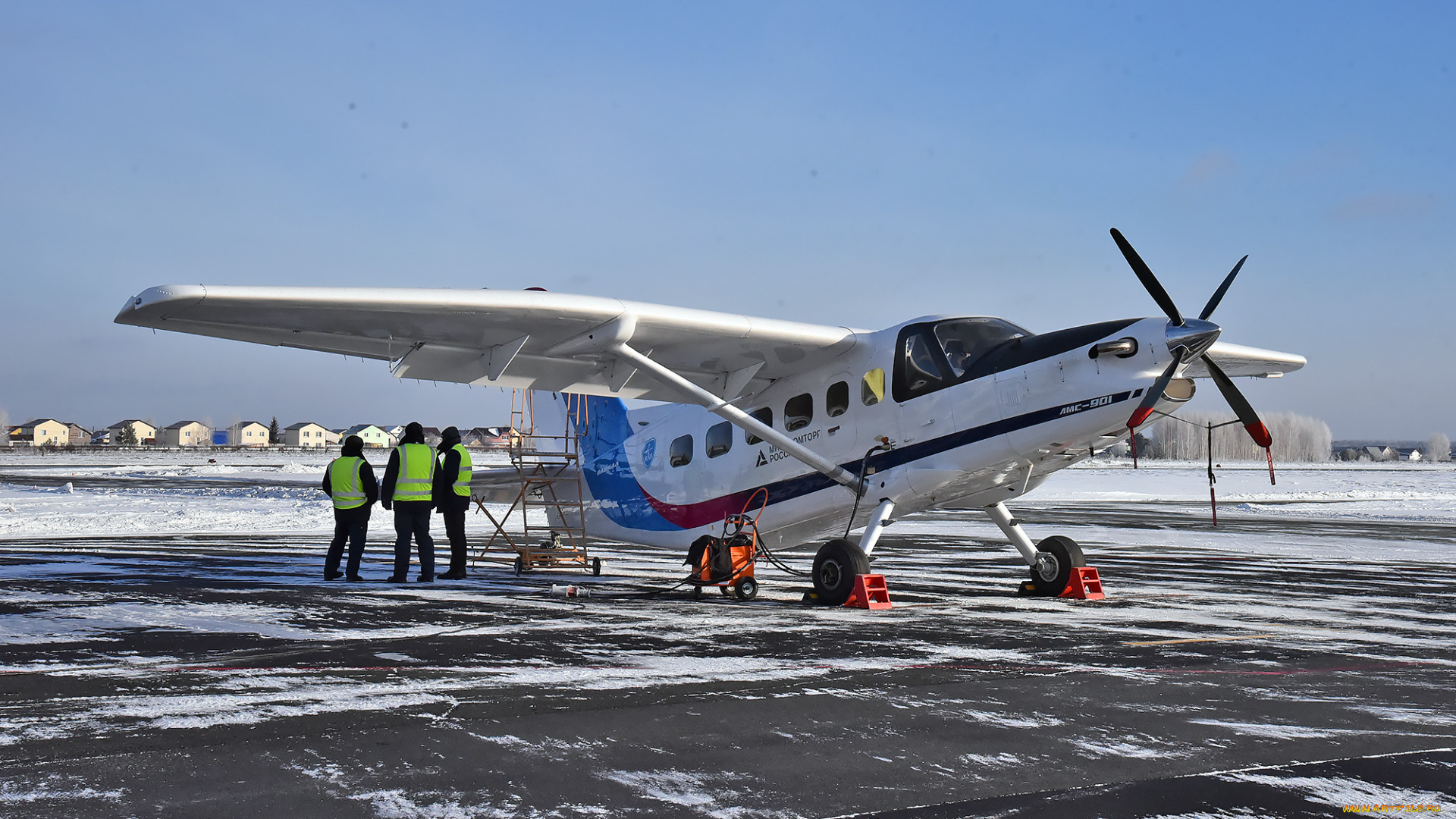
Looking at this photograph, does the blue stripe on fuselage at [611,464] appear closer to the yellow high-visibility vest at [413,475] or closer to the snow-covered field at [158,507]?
the yellow high-visibility vest at [413,475]

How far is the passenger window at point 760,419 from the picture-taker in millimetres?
12727

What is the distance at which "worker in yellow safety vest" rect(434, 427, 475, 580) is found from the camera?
44.6 ft

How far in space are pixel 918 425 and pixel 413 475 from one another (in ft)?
21.6

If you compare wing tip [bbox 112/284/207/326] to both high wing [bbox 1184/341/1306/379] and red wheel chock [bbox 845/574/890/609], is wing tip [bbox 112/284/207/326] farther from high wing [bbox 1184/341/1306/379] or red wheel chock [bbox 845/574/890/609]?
high wing [bbox 1184/341/1306/379]

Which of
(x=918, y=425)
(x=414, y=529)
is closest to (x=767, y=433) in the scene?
(x=918, y=425)

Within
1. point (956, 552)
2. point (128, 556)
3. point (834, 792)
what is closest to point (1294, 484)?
point (956, 552)

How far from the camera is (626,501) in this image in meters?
15.0

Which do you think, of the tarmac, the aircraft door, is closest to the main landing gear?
the tarmac

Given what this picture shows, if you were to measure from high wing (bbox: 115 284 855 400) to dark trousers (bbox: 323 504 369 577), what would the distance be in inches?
123

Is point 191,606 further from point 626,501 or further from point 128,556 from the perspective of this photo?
point 128,556

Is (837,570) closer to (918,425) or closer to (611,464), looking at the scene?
(918,425)

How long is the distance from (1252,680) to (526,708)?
14.6ft

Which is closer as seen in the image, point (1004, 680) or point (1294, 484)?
point (1004, 680)

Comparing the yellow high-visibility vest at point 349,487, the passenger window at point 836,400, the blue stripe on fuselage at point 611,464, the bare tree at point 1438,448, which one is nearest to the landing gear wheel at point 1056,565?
Answer: the passenger window at point 836,400
